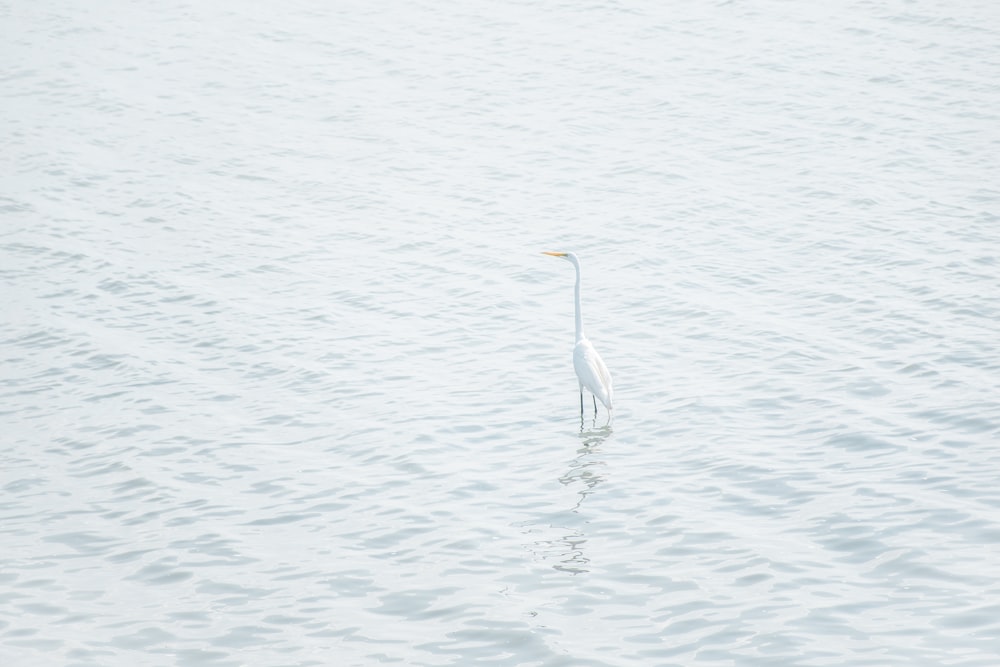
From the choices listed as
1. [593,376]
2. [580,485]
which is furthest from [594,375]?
[580,485]

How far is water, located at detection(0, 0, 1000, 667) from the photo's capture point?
32.1 ft

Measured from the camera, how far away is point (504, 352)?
16.0 meters

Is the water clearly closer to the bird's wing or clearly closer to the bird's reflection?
the bird's reflection

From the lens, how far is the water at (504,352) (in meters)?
9.77

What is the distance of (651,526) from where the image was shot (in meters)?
11.1

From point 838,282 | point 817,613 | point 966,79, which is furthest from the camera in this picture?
point 966,79

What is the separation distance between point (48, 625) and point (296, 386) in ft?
18.5

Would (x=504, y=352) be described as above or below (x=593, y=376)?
below

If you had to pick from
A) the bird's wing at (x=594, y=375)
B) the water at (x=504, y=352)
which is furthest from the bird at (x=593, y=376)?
the water at (x=504, y=352)

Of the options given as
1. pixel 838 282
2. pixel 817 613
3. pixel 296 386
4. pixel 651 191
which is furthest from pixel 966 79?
pixel 817 613

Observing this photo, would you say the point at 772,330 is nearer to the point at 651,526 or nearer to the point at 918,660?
the point at 651,526

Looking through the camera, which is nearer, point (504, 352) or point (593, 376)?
point (593, 376)

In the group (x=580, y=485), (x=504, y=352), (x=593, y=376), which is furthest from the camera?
(x=504, y=352)

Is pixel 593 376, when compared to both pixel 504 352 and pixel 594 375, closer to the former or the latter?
pixel 594 375
